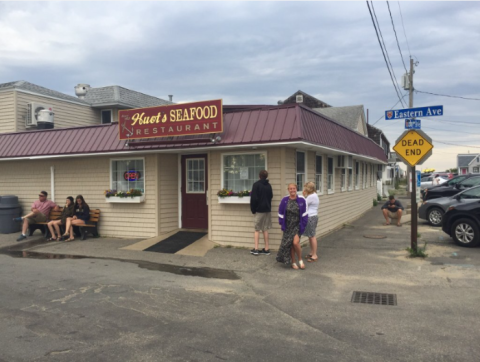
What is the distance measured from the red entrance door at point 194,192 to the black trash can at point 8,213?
573 centimetres

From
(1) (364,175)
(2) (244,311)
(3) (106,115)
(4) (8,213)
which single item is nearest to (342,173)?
(1) (364,175)

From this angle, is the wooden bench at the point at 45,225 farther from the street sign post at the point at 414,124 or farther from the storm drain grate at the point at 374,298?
the street sign post at the point at 414,124

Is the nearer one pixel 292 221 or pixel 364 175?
pixel 292 221

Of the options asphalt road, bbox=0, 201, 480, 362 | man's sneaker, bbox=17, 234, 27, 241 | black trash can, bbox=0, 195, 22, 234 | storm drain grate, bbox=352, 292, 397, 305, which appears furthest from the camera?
black trash can, bbox=0, 195, 22, 234

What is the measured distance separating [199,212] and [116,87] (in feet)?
45.1

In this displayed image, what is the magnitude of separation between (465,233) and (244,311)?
Answer: 6.68m

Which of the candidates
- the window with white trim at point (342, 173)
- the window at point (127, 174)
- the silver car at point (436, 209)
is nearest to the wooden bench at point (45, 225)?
the window at point (127, 174)

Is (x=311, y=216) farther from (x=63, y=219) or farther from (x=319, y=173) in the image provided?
(x=63, y=219)

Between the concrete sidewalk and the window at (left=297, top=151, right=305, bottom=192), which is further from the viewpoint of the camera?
the window at (left=297, top=151, right=305, bottom=192)

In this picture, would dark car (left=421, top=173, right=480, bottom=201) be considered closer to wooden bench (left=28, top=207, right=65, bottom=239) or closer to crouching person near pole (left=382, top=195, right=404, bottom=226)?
crouching person near pole (left=382, top=195, right=404, bottom=226)

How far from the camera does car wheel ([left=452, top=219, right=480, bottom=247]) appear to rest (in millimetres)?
9328

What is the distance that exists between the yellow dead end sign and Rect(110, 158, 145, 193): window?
674 cm

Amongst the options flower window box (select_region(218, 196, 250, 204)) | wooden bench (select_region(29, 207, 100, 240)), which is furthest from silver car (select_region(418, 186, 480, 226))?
wooden bench (select_region(29, 207, 100, 240))

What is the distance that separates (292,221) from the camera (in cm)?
768
